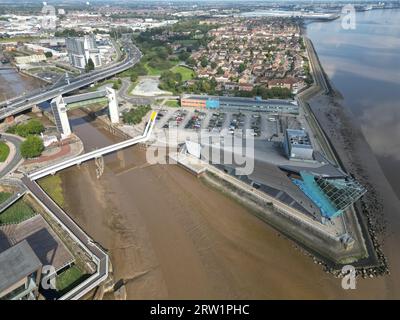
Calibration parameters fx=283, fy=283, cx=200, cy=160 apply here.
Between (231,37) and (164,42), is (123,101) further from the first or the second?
(231,37)

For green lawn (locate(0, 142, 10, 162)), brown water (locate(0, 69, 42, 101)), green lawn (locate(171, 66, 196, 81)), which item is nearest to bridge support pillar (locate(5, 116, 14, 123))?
green lawn (locate(0, 142, 10, 162))

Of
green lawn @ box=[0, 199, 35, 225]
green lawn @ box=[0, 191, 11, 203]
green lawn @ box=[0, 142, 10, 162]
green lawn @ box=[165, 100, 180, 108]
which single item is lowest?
green lawn @ box=[0, 199, 35, 225]

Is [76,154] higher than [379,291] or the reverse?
higher

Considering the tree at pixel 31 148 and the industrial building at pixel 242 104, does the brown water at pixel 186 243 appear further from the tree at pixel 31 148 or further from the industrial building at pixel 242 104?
the industrial building at pixel 242 104

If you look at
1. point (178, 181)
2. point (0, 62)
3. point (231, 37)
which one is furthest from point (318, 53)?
point (0, 62)

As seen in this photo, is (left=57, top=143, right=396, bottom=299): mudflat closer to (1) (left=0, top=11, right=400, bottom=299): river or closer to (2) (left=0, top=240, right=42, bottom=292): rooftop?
(1) (left=0, top=11, right=400, bottom=299): river

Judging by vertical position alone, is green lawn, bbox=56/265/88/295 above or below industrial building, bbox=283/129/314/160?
below
